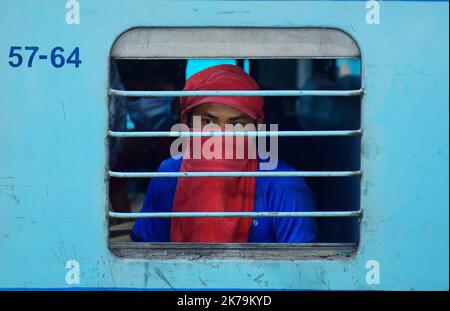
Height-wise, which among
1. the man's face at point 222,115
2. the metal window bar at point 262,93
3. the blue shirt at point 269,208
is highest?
the metal window bar at point 262,93

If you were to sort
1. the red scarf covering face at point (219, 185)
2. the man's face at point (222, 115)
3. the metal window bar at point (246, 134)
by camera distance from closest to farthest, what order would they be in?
the metal window bar at point (246, 134), the red scarf covering face at point (219, 185), the man's face at point (222, 115)

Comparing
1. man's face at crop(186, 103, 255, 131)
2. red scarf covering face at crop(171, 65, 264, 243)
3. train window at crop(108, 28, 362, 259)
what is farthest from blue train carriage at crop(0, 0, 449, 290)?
man's face at crop(186, 103, 255, 131)

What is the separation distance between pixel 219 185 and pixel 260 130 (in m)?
0.26

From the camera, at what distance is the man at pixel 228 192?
8.73ft

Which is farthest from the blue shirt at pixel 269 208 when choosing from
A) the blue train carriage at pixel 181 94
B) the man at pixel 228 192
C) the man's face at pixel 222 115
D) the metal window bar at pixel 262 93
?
the metal window bar at pixel 262 93

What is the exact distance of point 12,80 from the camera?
91.1 inches

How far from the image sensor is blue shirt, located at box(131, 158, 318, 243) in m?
2.71

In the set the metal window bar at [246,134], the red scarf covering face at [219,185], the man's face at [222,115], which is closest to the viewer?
the metal window bar at [246,134]

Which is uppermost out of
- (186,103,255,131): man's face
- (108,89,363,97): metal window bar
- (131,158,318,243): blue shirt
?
(108,89,363,97): metal window bar

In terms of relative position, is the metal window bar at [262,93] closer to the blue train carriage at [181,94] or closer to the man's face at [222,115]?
the blue train carriage at [181,94]

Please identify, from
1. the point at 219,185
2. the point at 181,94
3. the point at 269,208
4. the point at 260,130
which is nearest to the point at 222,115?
the point at 260,130

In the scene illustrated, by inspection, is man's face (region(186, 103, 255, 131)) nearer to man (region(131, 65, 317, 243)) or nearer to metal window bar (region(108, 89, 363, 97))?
man (region(131, 65, 317, 243))

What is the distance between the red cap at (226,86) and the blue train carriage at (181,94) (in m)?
0.35
